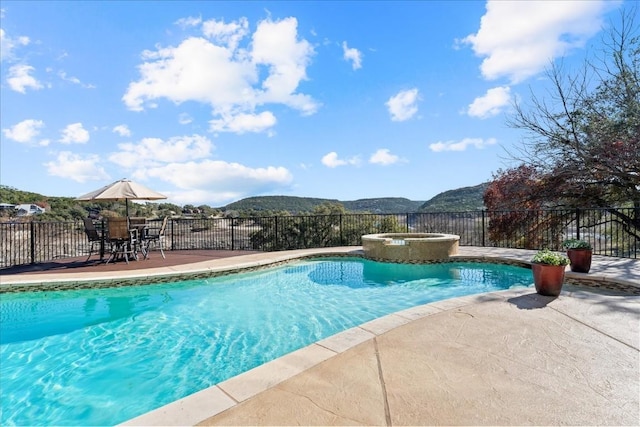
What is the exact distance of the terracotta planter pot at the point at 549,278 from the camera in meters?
→ 3.86

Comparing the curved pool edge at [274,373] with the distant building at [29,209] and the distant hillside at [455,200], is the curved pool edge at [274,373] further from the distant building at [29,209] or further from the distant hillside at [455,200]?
the distant building at [29,209]

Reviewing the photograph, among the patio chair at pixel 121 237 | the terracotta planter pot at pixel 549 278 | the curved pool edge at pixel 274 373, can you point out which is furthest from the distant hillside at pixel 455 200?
the curved pool edge at pixel 274 373

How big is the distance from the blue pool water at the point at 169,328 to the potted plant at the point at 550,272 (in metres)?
1.35

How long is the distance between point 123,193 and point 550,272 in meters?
7.93

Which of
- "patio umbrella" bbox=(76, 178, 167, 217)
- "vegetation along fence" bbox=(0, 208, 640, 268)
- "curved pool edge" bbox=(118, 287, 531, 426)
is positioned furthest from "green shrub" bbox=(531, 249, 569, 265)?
"patio umbrella" bbox=(76, 178, 167, 217)

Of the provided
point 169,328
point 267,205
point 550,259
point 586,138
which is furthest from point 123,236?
point 267,205

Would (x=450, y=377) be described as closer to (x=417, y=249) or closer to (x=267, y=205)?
(x=417, y=249)

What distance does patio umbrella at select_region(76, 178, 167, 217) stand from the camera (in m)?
7.00

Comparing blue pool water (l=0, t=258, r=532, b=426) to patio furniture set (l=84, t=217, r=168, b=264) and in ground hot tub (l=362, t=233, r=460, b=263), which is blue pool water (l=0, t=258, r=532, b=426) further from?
patio furniture set (l=84, t=217, r=168, b=264)

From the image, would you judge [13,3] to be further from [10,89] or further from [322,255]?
[322,255]

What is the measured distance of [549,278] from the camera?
3.90m

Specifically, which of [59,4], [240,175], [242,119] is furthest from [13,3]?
[240,175]

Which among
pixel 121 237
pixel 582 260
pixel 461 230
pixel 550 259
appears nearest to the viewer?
pixel 550 259

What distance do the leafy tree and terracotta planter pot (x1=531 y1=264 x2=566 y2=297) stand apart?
761cm
